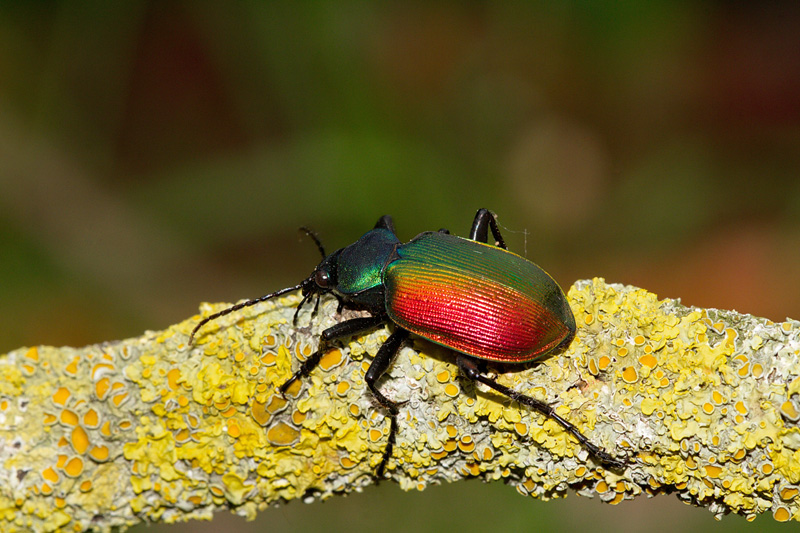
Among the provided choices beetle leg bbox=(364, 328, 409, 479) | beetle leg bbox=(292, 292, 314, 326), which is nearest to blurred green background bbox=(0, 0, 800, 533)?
beetle leg bbox=(292, 292, 314, 326)

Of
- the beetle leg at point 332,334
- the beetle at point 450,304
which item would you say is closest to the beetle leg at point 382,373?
the beetle at point 450,304

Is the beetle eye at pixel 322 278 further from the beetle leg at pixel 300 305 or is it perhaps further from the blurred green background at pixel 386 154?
the blurred green background at pixel 386 154

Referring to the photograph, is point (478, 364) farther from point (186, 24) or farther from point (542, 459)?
point (186, 24)

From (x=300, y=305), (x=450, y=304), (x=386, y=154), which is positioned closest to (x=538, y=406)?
(x=450, y=304)

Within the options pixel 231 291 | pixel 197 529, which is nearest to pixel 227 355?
pixel 231 291

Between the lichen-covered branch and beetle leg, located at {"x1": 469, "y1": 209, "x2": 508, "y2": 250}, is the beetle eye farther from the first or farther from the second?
beetle leg, located at {"x1": 469, "y1": 209, "x2": 508, "y2": 250}

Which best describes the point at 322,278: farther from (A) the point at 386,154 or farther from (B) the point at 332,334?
(A) the point at 386,154
